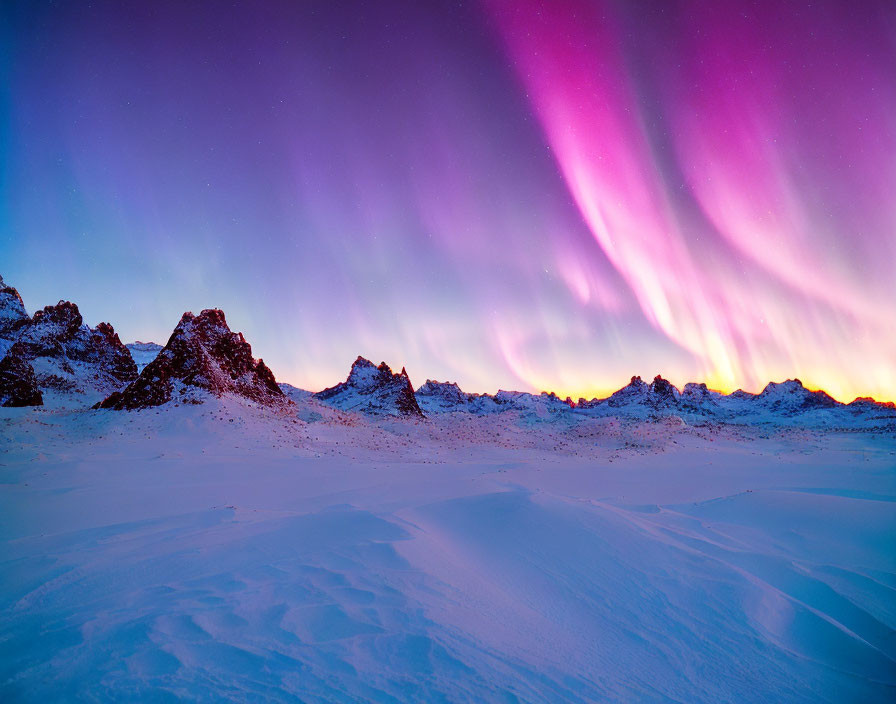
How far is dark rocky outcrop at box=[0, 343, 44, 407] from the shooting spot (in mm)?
28234

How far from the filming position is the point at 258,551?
5109 millimetres

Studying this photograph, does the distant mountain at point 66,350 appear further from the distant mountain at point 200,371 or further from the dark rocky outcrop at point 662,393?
the dark rocky outcrop at point 662,393

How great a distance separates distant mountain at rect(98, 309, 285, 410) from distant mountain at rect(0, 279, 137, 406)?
9.54 metres

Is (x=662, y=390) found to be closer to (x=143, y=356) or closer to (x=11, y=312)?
(x=143, y=356)

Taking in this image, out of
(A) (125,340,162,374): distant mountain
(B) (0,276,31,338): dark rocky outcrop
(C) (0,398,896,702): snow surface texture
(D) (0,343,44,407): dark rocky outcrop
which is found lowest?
(C) (0,398,896,702): snow surface texture

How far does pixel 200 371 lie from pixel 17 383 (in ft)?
45.5

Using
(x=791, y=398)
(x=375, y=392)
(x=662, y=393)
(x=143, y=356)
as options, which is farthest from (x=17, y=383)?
(x=791, y=398)

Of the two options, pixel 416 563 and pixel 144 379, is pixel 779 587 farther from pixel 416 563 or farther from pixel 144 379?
pixel 144 379

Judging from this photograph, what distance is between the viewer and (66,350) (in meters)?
40.2

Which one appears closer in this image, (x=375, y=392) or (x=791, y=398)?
(x=375, y=392)

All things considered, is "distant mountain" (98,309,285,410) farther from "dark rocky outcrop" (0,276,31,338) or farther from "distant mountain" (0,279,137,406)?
"dark rocky outcrop" (0,276,31,338)

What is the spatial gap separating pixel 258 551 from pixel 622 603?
4.30 m

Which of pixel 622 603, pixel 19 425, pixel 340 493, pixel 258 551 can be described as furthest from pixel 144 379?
pixel 622 603

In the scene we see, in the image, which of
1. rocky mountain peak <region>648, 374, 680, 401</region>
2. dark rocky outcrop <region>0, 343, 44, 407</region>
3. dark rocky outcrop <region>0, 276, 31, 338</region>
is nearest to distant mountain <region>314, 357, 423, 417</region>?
dark rocky outcrop <region>0, 343, 44, 407</region>
